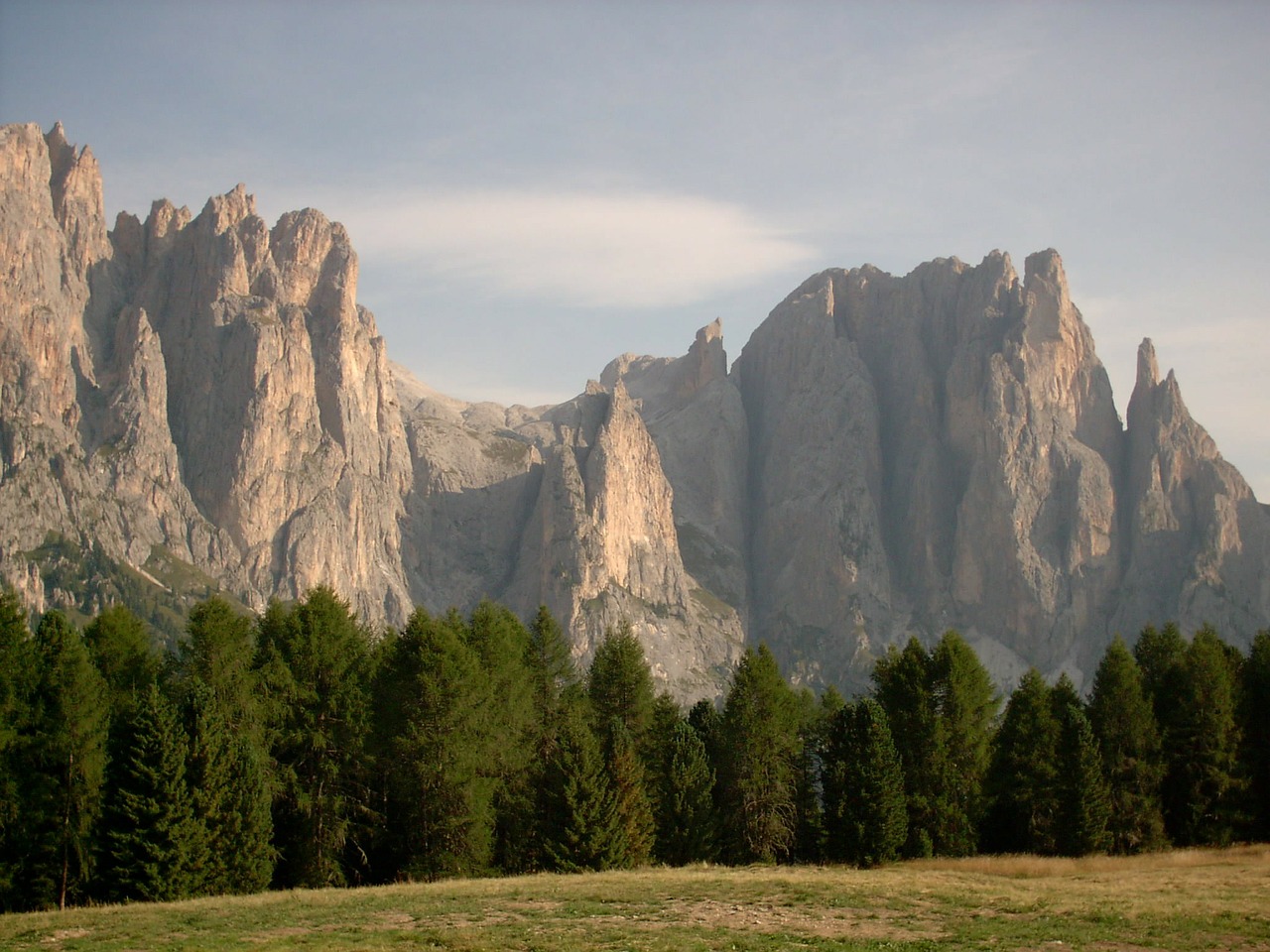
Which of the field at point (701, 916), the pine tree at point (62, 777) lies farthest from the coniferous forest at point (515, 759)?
the field at point (701, 916)

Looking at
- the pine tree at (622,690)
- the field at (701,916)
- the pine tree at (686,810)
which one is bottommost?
the field at (701,916)

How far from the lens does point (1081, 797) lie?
63.0 metres

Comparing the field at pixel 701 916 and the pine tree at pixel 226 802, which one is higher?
the pine tree at pixel 226 802

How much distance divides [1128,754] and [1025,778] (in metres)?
6.30

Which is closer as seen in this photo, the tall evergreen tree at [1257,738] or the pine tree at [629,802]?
the pine tree at [629,802]

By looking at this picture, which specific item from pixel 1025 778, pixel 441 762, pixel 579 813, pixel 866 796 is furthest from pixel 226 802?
pixel 1025 778

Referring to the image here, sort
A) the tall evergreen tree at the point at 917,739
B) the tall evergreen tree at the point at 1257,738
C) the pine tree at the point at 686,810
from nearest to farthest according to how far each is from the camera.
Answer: the pine tree at the point at 686,810 < the tall evergreen tree at the point at 917,739 < the tall evergreen tree at the point at 1257,738

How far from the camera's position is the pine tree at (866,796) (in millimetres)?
60312

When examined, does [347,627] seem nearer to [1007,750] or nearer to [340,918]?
[340,918]

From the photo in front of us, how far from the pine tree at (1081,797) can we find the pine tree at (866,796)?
805 centimetres

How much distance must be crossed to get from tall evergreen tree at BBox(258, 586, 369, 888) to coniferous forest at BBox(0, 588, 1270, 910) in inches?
4.7

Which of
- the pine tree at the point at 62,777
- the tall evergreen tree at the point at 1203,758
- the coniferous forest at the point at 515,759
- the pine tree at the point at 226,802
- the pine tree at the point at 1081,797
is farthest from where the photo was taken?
the tall evergreen tree at the point at 1203,758

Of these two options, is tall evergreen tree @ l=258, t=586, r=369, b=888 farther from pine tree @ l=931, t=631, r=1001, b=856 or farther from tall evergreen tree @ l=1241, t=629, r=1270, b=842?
tall evergreen tree @ l=1241, t=629, r=1270, b=842

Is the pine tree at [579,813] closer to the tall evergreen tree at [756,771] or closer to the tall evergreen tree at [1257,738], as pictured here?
the tall evergreen tree at [756,771]
